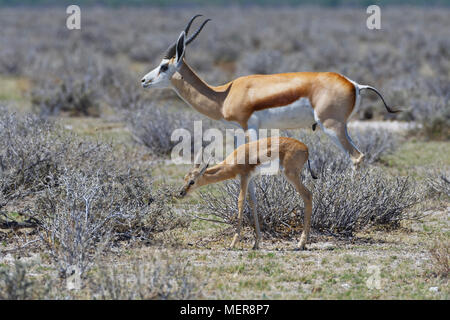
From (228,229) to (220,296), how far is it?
1.85 meters

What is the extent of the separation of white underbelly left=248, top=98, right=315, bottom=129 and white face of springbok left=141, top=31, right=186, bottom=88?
1.11 meters

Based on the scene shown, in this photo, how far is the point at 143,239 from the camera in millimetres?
Answer: 6348

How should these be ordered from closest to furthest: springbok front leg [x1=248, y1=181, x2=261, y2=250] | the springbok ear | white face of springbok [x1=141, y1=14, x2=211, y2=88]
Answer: springbok front leg [x1=248, y1=181, x2=261, y2=250] < the springbok ear < white face of springbok [x1=141, y1=14, x2=211, y2=88]

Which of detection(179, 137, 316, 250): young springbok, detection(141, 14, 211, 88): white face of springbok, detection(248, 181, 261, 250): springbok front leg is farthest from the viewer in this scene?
detection(141, 14, 211, 88): white face of springbok

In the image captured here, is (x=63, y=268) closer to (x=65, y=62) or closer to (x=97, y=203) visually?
(x=97, y=203)

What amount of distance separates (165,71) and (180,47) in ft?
1.07

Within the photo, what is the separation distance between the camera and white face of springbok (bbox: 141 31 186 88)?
24.3 ft

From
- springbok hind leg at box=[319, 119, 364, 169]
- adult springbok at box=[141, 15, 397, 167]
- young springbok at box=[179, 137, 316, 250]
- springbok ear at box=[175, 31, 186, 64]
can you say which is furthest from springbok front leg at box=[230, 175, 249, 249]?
springbok ear at box=[175, 31, 186, 64]

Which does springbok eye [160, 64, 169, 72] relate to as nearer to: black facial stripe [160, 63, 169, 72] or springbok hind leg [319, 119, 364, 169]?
black facial stripe [160, 63, 169, 72]

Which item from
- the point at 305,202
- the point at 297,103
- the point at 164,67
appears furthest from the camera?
the point at 164,67

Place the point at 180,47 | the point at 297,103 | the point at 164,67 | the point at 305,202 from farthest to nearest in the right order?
the point at 164,67, the point at 180,47, the point at 297,103, the point at 305,202

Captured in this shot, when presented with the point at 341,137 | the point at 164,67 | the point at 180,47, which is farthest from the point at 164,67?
the point at 341,137

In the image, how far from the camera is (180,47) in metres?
7.35

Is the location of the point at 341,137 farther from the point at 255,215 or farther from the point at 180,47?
the point at 180,47
